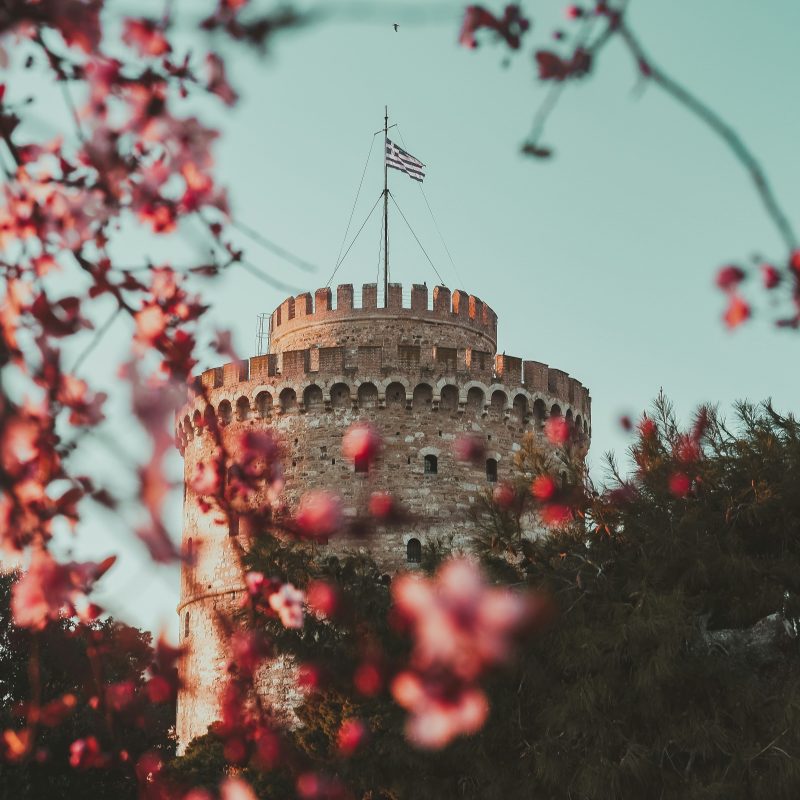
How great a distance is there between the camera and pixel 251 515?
14.8 ft

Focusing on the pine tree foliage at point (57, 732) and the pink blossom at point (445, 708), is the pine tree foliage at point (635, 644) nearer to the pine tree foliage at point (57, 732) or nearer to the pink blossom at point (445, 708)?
the pine tree foliage at point (57, 732)

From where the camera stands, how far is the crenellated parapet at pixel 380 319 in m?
24.2

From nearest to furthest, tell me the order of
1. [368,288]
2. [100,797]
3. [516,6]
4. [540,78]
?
[540,78]
[516,6]
[100,797]
[368,288]

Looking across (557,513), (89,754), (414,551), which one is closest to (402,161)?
(414,551)

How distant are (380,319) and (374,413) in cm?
242

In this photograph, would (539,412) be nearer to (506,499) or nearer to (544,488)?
(506,499)

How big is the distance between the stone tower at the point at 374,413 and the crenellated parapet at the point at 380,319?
27mm

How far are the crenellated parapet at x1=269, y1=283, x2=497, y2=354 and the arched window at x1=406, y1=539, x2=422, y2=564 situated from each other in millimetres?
4433

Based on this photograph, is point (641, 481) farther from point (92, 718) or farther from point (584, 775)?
point (92, 718)

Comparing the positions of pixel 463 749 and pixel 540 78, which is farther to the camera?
pixel 463 749

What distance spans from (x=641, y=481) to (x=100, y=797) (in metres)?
11.1

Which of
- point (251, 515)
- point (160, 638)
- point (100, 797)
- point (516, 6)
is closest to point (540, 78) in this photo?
point (516, 6)

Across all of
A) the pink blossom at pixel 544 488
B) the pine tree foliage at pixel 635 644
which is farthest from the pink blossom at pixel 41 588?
the pink blossom at pixel 544 488

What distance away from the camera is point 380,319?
79.7ft
